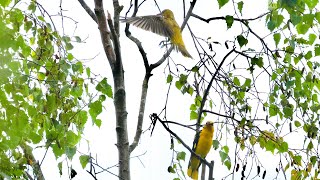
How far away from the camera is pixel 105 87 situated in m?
2.62

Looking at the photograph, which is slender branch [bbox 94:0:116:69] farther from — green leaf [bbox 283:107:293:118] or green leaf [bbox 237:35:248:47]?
green leaf [bbox 283:107:293:118]

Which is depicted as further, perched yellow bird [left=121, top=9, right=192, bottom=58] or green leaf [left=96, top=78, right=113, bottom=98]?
perched yellow bird [left=121, top=9, right=192, bottom=58]

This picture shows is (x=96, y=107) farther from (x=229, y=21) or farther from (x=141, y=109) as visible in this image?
(x=229, y=21)

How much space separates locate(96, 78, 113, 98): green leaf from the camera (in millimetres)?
2623

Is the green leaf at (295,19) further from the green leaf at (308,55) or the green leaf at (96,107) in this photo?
the green leaf at (96,107)

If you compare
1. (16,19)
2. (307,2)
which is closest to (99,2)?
(16,19)

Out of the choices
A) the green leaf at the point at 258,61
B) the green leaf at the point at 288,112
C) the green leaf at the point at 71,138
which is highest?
the green leaf at the point at 258,61

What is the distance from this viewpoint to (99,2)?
119 inches

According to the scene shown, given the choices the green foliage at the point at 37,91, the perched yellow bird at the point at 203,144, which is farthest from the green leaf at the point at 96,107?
the perched yellow bird at the point at 203,144

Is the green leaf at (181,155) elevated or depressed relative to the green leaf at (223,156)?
elevated

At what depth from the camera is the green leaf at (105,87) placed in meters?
2.62

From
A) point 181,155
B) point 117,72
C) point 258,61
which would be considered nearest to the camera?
point 117,72

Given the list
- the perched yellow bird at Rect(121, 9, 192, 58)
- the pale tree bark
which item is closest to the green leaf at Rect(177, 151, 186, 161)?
the pale tree bark

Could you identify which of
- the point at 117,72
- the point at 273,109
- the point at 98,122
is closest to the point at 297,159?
the point at 273,109
